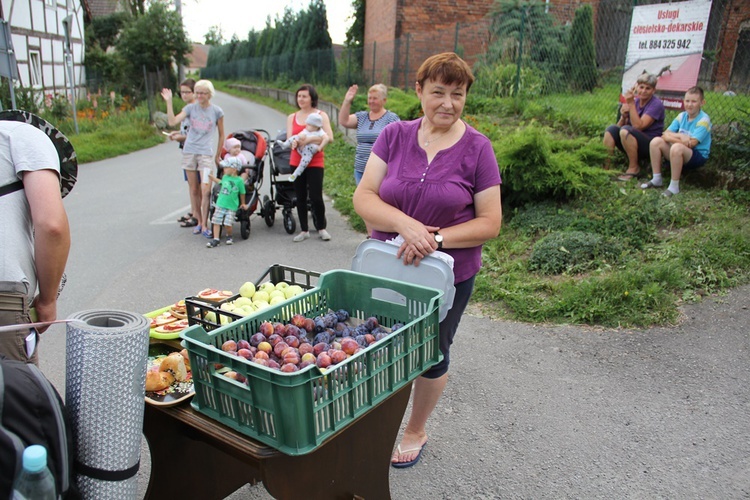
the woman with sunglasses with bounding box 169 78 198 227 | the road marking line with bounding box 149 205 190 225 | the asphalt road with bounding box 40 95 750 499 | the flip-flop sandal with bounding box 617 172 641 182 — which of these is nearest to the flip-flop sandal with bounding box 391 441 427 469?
the asphalt road with bounding box 40 95 750 499

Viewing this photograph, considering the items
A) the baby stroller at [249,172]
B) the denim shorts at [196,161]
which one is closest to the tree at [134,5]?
the baby stroller at [249,172]

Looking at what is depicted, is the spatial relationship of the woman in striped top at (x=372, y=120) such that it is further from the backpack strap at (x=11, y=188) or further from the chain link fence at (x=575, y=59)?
the backpack strap at (x=11, y=188)

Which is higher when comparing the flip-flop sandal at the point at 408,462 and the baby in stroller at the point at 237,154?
the baby in stroller at the point at 237,154

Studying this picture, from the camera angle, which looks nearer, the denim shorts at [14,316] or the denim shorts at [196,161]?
the denim shorts at [14,316]

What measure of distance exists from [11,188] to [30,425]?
93cm

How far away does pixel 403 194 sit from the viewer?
2.80 metres

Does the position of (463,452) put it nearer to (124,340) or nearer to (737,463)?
(737,463)

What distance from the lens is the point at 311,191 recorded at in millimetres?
7355

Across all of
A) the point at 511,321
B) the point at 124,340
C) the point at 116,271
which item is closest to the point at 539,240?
the point at 511,321

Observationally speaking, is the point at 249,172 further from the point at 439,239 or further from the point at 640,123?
the point at 439,239

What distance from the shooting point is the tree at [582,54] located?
37.2 feet

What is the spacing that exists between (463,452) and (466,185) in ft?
5.38

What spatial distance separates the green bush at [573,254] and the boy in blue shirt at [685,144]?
162 centimetres

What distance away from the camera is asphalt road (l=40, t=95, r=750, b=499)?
3172 mm
